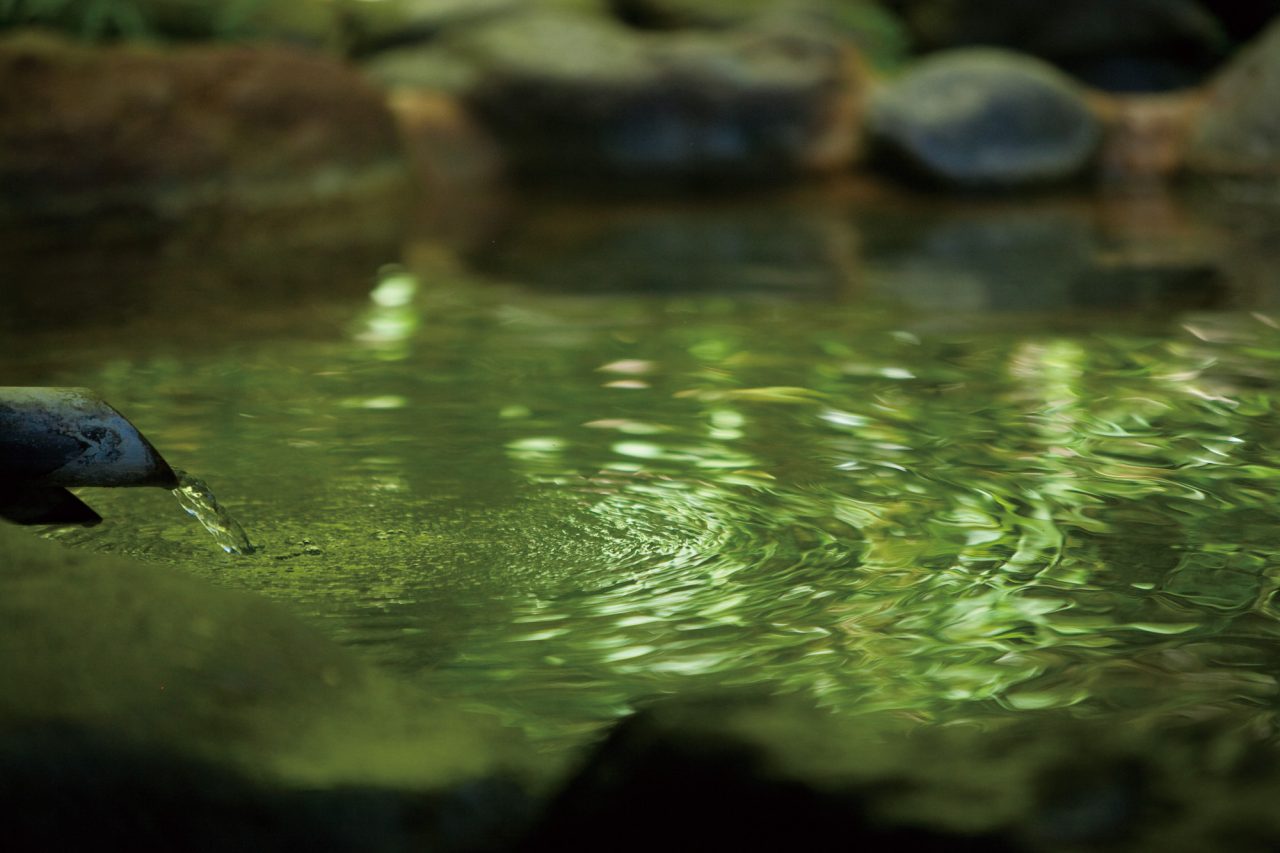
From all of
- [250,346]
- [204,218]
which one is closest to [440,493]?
[250,346]

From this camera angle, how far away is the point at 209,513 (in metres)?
2.99

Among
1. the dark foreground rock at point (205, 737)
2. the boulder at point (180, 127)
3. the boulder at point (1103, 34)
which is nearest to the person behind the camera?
the dark foreground rock at point (205, 737)

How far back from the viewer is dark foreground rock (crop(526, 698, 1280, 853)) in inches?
60.6

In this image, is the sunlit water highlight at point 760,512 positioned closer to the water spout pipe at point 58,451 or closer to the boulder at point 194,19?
the water spout pipe at point 58,451

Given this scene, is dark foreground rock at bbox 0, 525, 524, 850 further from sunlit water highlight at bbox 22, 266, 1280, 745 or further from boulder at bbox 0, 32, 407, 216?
boulder at bbox 0, 32, 407, 216

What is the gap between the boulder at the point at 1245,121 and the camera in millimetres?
10555

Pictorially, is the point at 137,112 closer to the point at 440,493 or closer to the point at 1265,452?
the point at 440,493

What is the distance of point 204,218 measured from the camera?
856cm

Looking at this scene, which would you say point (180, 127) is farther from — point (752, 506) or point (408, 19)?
point (752, 506)

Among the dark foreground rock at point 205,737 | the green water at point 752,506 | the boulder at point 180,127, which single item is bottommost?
the green water at point 752,506

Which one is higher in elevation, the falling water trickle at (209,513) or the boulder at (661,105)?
the boulder at (661,105)

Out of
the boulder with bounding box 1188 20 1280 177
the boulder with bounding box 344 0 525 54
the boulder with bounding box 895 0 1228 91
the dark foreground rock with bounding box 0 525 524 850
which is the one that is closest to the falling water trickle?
the dark foreground rock with bounding box 0 525 524 850

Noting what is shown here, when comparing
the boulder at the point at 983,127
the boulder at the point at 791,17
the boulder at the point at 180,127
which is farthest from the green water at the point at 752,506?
the boulder at the point at 791,17

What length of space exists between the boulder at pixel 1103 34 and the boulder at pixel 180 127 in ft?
18.2
